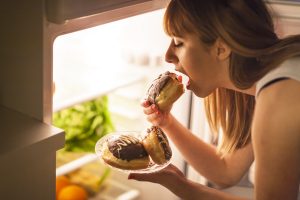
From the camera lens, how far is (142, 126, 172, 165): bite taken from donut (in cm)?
146

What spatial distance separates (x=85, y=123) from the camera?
1974mm

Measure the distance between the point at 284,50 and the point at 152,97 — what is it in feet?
1.01

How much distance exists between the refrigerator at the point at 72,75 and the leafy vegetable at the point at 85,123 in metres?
0.04

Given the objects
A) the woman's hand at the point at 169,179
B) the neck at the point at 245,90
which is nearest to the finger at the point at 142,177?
the woman's hand at the point at 169,179

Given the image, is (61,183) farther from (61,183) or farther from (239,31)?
(239,31)

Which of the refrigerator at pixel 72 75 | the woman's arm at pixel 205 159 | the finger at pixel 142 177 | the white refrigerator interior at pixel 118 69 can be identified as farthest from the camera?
the white refrigerator interior at pixel 118 69

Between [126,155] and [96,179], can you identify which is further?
[96,179]

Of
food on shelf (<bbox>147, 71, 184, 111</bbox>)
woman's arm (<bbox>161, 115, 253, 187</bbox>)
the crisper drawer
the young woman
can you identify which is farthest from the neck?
the crisper drawer

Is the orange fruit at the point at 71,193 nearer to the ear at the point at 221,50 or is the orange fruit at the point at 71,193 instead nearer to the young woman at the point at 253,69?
the young woman at the point at 253,69

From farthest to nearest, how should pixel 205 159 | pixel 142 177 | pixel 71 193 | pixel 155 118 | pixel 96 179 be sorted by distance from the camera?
pixel 96 179, pixel 71 193, pixel 205 159, pixel 155 118, pixel 142 177

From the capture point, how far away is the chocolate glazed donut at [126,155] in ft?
4.75

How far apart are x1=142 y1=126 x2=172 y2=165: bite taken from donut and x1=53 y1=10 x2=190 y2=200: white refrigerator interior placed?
0.31 metres

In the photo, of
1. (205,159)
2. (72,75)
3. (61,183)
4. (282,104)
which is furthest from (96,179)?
(282,104)

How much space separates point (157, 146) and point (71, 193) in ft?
1.71
